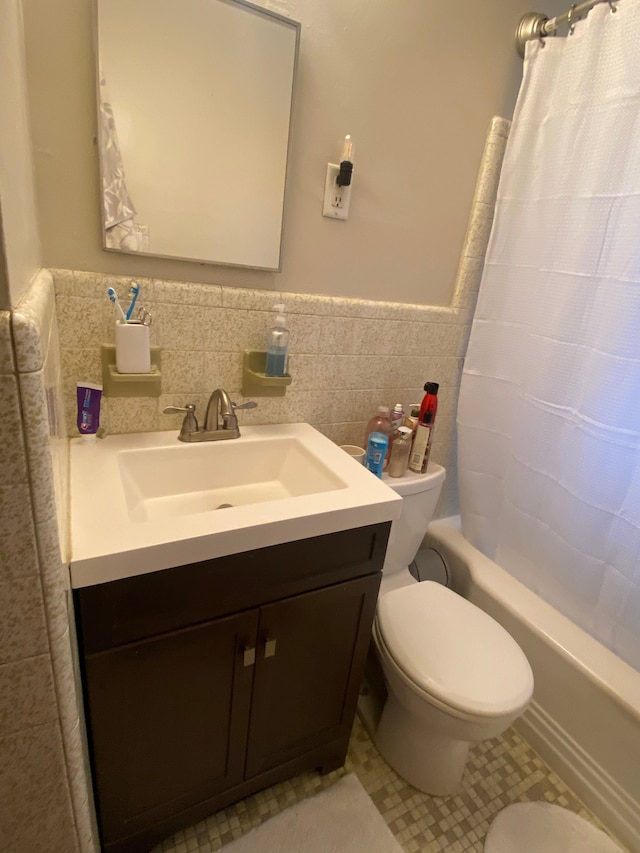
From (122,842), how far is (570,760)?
3.81 feet

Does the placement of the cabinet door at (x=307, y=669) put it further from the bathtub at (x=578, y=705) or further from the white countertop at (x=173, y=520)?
the bathtub at (x=578, y=705)

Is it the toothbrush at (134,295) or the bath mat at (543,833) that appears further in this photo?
the bath mat at (543,833)

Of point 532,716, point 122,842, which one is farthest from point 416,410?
point 122,842

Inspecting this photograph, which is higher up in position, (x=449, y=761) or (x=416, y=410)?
(x=416, y=410)

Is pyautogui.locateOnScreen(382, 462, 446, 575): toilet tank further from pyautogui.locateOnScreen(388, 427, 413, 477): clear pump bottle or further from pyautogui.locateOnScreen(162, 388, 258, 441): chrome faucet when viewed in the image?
pyautogui.locateOnScreen(162, 388, 258, 441): chrome faucet

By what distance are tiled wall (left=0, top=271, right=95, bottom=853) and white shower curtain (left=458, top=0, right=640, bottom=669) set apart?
118 cm

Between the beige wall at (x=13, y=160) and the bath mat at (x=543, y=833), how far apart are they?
153 cm

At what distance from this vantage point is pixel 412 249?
1.31 m

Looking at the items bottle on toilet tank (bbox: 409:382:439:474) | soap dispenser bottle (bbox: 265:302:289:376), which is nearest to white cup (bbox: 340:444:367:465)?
bottle on toilet tank (bbox: 409:382:439:474)

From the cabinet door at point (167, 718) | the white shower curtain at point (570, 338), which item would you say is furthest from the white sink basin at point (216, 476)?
the white shower curtain at point (570, 338)

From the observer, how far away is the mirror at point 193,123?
869 mm

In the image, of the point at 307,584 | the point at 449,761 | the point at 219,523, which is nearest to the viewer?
the point at 219,523

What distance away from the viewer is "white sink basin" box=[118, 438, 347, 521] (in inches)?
39.7

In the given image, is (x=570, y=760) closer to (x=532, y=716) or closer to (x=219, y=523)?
(x=532, y=716)
